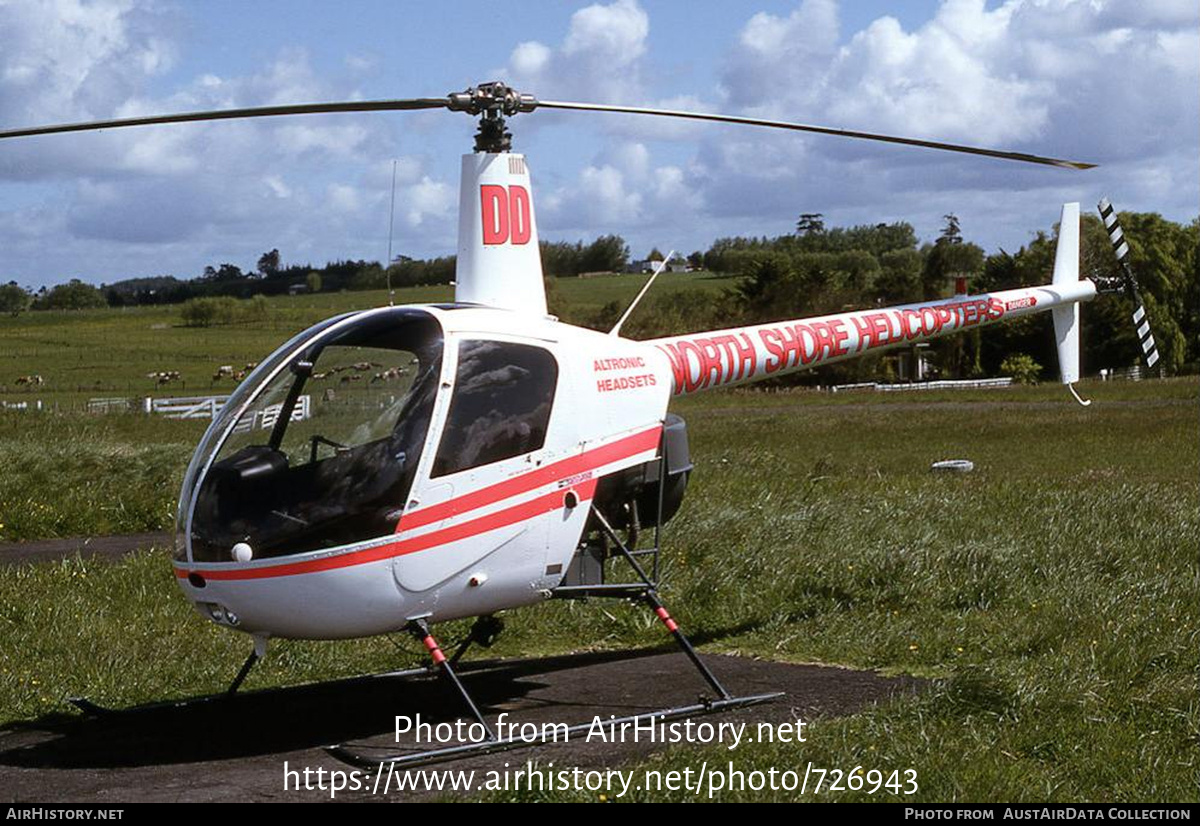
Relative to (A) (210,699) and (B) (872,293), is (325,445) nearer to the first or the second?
(A) (210,699)

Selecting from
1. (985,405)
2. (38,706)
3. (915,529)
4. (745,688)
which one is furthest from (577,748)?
(985,405)

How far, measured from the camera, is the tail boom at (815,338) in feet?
33.2

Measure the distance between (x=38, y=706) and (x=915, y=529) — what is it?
309 inches

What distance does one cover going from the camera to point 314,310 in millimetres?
68812

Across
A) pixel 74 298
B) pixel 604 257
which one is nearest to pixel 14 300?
pixel 74 298

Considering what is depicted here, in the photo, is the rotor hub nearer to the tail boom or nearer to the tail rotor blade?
the tail boom

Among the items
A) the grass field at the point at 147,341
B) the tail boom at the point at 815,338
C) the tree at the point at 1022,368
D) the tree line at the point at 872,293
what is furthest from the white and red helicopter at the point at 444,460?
the tree at the point at 1022,368

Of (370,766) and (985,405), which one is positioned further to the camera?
(985,405)

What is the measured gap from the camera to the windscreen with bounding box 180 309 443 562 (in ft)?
24.3

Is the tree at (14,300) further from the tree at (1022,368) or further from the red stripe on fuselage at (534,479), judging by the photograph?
the red stripe on fuselage at (534,479)

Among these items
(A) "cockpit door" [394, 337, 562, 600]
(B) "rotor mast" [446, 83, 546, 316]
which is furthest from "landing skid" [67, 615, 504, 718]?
(B) "rotor mast" [446, 83, 546, 316]

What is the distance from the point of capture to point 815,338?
442 inches

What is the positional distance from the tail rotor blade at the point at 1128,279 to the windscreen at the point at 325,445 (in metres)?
8.32

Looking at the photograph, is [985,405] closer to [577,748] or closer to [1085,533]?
[1085,533]
